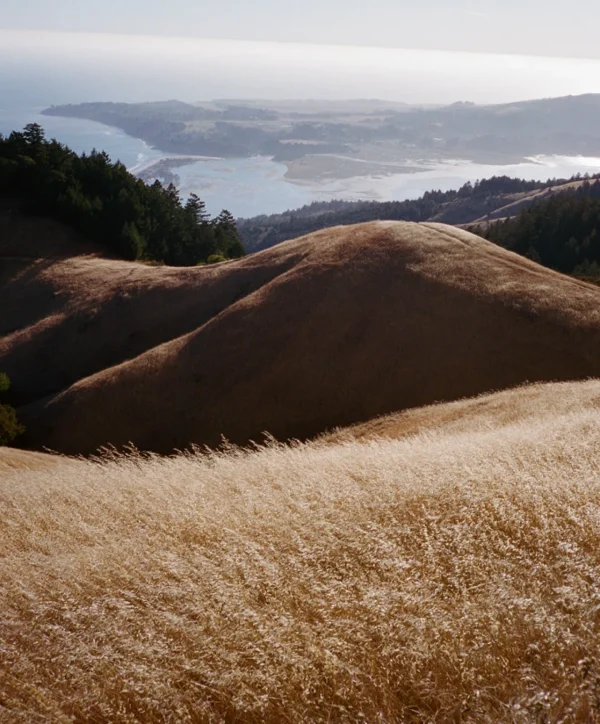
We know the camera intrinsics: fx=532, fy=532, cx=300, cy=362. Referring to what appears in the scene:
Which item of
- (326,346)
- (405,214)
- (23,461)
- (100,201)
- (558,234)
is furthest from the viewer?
(405,214)

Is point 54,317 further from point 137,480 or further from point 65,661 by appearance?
point 65,661

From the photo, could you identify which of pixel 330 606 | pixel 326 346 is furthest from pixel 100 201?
pixel 330 606

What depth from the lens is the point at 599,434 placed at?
7.62 m

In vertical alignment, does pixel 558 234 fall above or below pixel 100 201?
above

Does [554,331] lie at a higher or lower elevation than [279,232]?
lower

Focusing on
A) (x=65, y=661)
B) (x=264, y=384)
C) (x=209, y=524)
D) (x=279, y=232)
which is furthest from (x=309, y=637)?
(x=279, y=232)

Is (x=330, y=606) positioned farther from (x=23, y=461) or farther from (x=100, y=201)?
(x=100, y=201)

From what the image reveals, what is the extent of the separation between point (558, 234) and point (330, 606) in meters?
110

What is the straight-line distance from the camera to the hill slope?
801 inches

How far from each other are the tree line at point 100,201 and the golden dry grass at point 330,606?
1892 inches

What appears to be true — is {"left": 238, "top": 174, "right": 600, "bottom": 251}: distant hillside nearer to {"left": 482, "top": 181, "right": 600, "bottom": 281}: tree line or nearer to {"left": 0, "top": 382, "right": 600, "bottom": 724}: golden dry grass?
{"left": 482, "top": 181, "right": 600, "bottom": 281}: tree line

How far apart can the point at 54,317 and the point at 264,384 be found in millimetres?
19523

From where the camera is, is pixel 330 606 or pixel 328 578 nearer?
pixel 330 606

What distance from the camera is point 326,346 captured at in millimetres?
22953
